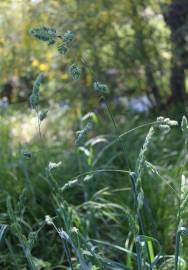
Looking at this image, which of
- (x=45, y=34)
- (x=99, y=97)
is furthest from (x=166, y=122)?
(x=99, y=97)

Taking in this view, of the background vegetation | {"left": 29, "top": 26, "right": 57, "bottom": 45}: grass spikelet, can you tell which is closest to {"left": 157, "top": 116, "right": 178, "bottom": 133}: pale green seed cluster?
{"left": 29, "top": 26, "right": 57, "bottom": 45}: grass spikelet

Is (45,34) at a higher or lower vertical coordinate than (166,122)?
higher

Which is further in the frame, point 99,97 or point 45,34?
point 99,97

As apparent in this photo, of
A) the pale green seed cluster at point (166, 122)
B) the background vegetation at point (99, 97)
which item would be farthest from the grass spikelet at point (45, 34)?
the background vegetation at point (99, 97)

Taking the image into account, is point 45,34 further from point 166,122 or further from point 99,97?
point 99,97

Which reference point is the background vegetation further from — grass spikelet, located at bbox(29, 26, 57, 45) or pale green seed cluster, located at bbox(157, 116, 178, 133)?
grass spikelet, located at bbox(29, 26, 57, 45)

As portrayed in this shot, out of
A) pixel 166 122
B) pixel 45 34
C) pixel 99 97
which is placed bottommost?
pixel 99 97

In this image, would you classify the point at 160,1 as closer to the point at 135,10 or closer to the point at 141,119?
the point at 135,10

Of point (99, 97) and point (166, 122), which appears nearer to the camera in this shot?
point (166, 122)

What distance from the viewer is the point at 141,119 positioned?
5727 millimetres

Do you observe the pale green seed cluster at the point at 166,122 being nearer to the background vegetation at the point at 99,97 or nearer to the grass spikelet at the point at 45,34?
the grass spikelet at the point at 45,34

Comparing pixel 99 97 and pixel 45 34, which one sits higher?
pixel 45 34

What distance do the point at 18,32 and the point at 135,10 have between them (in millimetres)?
1192

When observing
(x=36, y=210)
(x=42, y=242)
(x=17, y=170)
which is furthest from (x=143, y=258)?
(x=17, y=170)
